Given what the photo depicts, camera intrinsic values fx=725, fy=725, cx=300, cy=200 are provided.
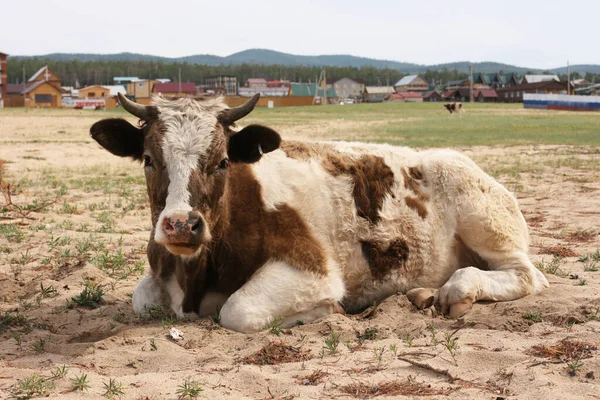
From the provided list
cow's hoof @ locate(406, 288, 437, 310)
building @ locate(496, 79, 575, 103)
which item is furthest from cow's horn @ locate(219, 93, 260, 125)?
building @ locate(496, 79, 575, 103)

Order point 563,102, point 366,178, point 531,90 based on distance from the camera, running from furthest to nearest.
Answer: point 531,90
point 563,102
point 366,178

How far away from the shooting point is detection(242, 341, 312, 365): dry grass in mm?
5242

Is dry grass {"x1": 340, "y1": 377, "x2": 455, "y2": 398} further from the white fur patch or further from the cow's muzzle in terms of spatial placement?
the white fur patch

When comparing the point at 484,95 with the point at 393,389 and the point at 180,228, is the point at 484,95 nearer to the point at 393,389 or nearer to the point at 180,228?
the point at 180,228

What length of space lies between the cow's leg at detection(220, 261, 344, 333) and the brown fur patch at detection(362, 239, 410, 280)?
1.87ft

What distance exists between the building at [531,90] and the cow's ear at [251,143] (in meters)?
143

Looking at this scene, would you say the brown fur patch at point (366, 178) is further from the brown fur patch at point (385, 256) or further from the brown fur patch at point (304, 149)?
the brown fur patch at point (385, 256)

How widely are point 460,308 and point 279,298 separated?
1.69m

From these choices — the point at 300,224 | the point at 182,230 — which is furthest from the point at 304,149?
the point at 182,230

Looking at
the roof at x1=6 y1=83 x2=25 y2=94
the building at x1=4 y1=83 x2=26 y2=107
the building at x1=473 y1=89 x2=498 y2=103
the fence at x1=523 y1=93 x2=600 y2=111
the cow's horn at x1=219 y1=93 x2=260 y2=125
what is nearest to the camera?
the cow's horn at x1=219 y1=93 x2=260 y2=125

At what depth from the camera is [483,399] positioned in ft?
14.1

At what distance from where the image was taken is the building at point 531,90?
143938 mm

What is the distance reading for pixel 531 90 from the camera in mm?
146250

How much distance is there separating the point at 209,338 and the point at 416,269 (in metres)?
2.55
